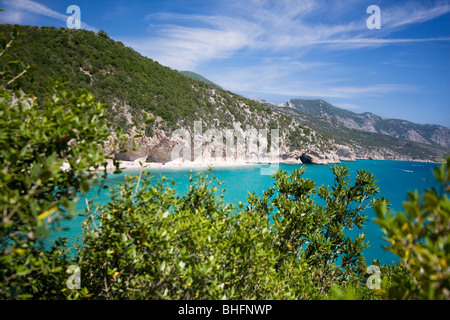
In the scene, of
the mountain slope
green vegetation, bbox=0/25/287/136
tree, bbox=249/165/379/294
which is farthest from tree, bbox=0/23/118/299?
green vegetation, bbox=0/25/287/136

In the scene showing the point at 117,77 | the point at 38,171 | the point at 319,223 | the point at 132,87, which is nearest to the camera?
the point at 38,171

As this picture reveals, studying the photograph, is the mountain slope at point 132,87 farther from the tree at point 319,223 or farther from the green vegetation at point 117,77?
the tree at point 319,223

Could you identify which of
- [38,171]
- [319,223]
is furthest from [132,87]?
[38,171]

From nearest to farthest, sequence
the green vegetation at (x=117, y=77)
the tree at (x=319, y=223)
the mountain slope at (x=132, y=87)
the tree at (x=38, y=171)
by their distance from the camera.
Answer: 1. the tree at (x=38, y=171)
2. the tree at (x=319, y=223)
3. the green vegetation at (x=117, y=77)
4. the mountain slope at (x=132, y=87)

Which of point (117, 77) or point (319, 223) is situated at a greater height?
point (117, 77)

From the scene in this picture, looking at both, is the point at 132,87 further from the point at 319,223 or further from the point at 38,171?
the point at 38,171

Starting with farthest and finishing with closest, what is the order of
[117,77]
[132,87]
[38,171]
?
1. [132,87]
2. [117,77]
3. [38,171]

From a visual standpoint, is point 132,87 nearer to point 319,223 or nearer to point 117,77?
point 117,77

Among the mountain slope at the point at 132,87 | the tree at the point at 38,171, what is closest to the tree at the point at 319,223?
the tree at the point at 38,171

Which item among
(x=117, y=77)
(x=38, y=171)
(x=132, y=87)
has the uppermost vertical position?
(x=117, y=77)

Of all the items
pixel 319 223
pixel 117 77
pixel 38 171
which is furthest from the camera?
pixel 117 77

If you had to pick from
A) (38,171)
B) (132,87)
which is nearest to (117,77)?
(132,87)

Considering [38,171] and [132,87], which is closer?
[38,171]
